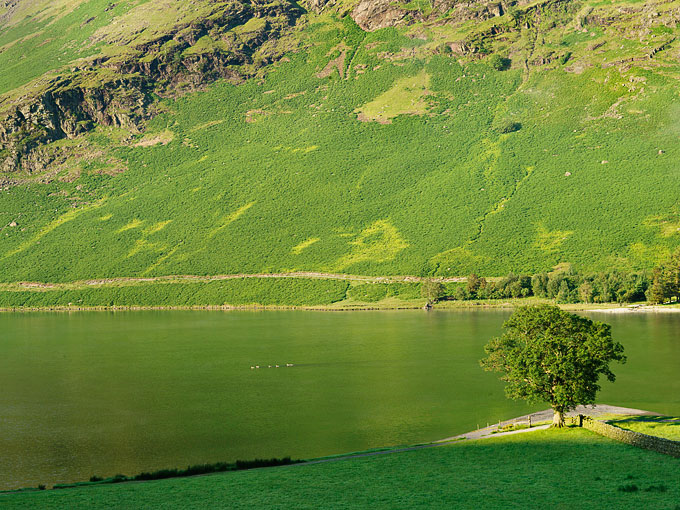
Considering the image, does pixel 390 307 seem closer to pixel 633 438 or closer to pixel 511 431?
pixel 511 431

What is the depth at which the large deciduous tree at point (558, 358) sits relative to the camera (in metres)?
40.8

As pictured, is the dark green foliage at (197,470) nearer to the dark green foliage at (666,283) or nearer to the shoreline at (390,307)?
the shoreline at (390,307)

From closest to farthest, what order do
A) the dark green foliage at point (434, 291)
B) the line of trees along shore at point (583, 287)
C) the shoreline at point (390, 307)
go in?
1. the shoreline at point (390, 307)
2. the line of trees along shore at point (583, 287)
3. the dark green foliage at point (434, 291)

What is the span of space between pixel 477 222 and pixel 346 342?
99.0 meters

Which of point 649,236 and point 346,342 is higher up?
point 649,236

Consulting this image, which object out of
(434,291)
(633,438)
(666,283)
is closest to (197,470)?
(633,438)

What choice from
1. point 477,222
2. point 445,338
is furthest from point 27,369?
point 477,222

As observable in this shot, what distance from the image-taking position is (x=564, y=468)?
30.8 m

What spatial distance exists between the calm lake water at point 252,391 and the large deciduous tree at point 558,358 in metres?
7.81

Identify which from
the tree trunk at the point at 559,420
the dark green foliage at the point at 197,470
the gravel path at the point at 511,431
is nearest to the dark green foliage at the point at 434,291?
the gravel path at the point at 511,431

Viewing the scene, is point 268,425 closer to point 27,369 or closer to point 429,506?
point 429,506

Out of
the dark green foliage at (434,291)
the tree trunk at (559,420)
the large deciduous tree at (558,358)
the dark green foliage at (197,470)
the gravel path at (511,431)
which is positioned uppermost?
the dark green foliage at (434,291)

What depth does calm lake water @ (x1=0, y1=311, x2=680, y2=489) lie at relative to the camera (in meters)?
45.1

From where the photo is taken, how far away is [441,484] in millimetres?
29266
